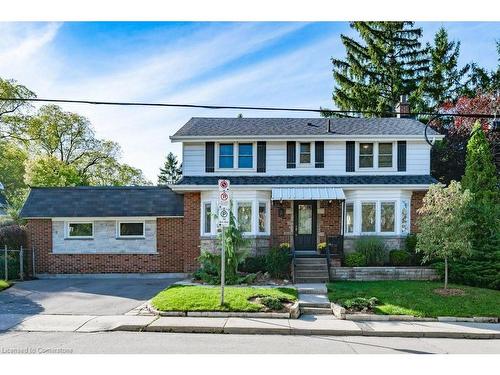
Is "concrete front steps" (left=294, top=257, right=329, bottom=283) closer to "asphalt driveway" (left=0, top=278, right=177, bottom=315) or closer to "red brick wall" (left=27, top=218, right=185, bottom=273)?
"asphalt driveway" (left=0, top=278, right=177, bottom=315)

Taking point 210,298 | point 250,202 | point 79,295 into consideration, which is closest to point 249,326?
point 210,298

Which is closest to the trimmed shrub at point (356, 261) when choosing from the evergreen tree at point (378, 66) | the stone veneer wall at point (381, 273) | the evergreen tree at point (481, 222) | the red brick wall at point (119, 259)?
the stone veneer wall at point (381, 273)

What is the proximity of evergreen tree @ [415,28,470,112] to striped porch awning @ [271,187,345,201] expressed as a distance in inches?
836

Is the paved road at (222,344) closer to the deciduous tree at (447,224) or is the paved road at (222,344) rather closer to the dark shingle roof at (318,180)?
the deciduous tree at (447,224)

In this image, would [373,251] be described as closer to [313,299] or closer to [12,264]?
[313,299]

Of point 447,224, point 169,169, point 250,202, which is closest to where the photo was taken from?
point 447,224

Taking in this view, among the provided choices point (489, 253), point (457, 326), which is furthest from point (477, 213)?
point (457, 326)

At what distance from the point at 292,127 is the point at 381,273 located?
331 inches

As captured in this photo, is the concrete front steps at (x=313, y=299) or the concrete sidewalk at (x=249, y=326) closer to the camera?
the concrete sidewalk at (x=249, y=326)

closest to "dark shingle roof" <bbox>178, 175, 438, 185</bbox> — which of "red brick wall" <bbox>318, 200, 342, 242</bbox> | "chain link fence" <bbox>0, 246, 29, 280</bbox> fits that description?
"red brick wall" <bbox>318, 200, 342, 242</bbox>

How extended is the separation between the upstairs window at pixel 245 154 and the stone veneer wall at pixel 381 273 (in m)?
6.35

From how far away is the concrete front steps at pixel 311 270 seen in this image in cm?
1524

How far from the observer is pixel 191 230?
58.7ft

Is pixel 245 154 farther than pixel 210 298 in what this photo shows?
Yes
